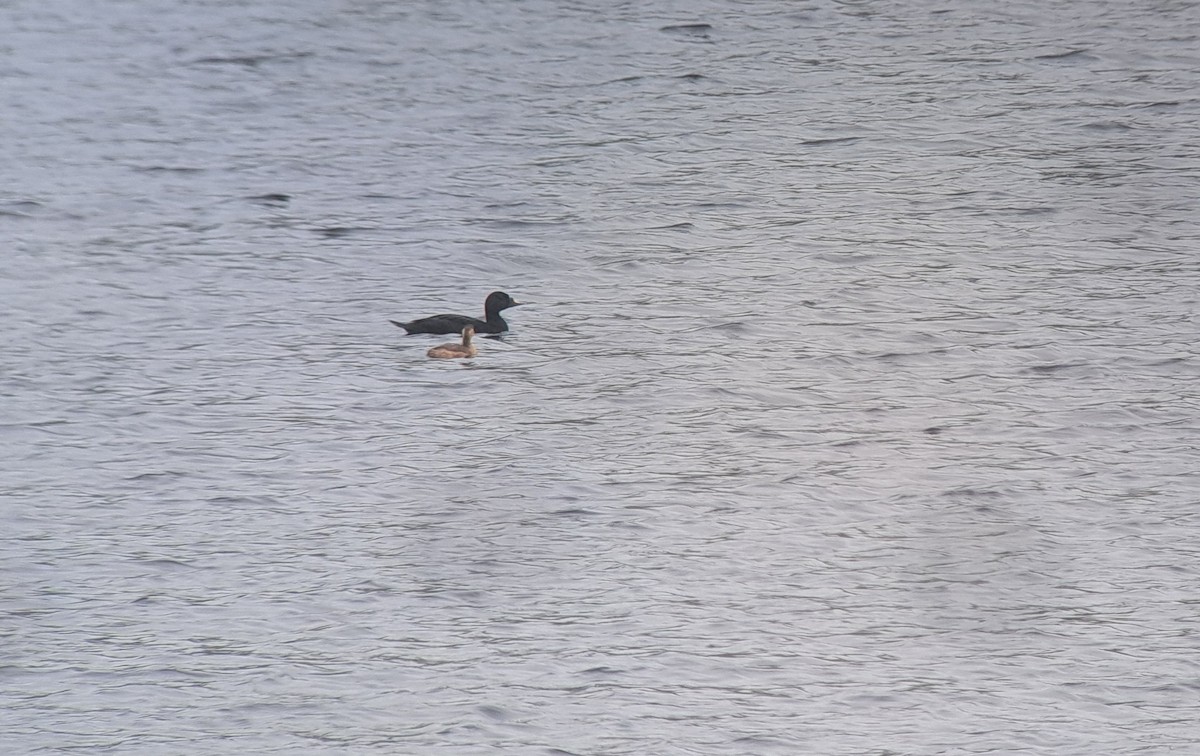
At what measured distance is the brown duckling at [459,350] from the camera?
973 centimetres

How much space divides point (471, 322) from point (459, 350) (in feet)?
0.71

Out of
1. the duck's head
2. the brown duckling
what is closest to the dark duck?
the duck's head

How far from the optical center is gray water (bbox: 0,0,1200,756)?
21.9 feet

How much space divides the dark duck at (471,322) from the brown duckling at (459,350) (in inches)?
4.6

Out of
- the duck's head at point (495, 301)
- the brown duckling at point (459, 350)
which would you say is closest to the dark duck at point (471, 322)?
the duck's head at point (495, 301)

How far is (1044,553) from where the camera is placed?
7754 mm

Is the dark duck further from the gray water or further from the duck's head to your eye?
the gray water

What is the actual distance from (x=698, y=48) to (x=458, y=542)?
7.45 m

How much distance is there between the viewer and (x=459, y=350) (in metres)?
9.79

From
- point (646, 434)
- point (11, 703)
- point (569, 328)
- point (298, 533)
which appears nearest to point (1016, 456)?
point (646, 434)

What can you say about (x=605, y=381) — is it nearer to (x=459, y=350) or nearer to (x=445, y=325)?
(x=459, y=350)

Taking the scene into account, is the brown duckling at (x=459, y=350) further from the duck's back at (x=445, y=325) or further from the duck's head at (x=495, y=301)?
the duck's head at (x=495, y=301)

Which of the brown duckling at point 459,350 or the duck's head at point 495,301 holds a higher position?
the duck's head at point 495,301

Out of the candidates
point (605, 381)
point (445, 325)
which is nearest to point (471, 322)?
point (445, 325)
